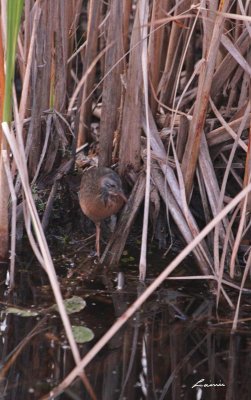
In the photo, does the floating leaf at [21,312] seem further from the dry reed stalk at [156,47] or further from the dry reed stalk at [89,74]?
the dry reed stalk at [156,47]

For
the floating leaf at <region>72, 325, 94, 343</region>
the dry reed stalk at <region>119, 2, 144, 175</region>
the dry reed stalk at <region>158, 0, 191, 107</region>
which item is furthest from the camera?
the dry reed stalk at <region>158, 0, 191, 107</region>

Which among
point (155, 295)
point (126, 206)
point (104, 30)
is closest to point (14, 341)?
point (155, 295)

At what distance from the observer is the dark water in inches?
121

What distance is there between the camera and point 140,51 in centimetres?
387

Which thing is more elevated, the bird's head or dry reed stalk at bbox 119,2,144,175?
dry reed stalk at bbox 119,2,144,175

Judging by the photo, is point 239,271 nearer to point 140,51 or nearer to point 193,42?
point 140,51

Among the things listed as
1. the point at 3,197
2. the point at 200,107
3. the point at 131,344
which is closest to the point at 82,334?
the point at 131,344

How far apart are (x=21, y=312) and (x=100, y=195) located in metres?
0.85

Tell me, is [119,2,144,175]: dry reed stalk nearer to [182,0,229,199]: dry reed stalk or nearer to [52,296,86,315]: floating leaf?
[182,0,229,199]: dry reed stalk

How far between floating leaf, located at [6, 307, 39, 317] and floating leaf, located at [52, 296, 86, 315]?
0.34 ft

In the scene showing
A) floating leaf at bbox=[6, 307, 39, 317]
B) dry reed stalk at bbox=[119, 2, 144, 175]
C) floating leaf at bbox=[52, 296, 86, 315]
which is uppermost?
dry reed stalk at bbox=[119, 2, 144, 175]

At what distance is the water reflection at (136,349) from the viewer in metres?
3.06

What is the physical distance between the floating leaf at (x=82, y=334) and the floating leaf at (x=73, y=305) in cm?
15

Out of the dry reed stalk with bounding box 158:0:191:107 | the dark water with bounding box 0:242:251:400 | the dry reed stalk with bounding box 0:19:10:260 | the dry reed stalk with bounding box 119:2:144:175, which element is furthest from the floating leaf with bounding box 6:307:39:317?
the dry reed stalk with bounding box 158:0:191:107
